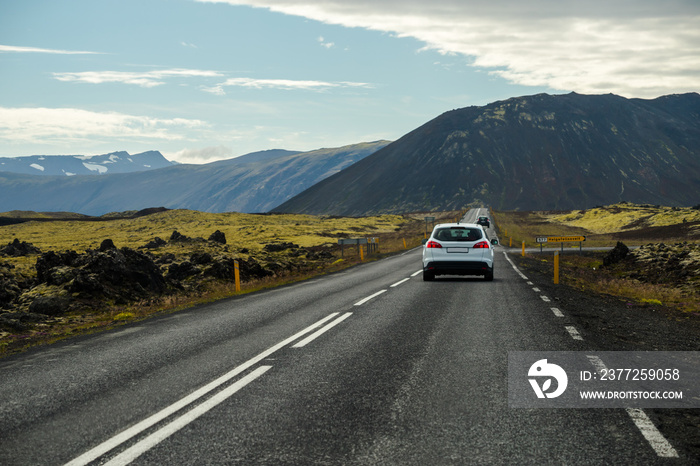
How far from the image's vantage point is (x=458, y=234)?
19016 mm

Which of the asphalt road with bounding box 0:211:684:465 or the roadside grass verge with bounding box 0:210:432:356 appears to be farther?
the roadside grass verge with bounding box 0:210:432:356

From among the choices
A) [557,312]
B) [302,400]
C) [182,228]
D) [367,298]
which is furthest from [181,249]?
[182,228]

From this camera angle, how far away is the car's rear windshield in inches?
736

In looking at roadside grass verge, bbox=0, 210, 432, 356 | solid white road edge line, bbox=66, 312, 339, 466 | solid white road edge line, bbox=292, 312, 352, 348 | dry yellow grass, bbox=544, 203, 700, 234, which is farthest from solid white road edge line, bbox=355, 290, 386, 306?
dry yellow grass, bbox=544, 203, 700, 234

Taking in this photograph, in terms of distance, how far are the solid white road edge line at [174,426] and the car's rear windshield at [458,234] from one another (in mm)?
12728

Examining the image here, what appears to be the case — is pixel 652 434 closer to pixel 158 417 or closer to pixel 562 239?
pixel 158 417

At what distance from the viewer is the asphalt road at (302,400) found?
172 inches

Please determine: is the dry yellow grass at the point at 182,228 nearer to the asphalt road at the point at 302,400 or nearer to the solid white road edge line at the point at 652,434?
the asphalt road at the point at 302,400

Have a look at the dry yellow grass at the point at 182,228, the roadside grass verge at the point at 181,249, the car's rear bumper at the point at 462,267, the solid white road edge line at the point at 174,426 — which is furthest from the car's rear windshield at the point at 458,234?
the dry yellow grass at the point at 182,228

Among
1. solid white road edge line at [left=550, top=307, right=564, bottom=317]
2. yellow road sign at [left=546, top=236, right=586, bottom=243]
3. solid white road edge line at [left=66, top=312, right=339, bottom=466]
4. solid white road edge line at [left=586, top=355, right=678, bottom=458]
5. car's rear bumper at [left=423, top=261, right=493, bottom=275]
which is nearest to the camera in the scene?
solid white road edge line at [left=586, top=355, right=678, bottom=458]

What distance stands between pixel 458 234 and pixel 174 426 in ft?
49.1

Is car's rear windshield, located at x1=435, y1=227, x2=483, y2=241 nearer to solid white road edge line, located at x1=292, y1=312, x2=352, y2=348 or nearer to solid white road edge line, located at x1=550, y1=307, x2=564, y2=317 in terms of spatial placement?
solid white road edge line, located at x1=550, y1=307, x2=564, y2=317

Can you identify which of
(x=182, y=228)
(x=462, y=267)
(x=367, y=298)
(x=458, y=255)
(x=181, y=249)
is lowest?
(x=182, y=228)

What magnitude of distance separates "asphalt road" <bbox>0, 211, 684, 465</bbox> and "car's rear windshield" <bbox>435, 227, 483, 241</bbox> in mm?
7861
